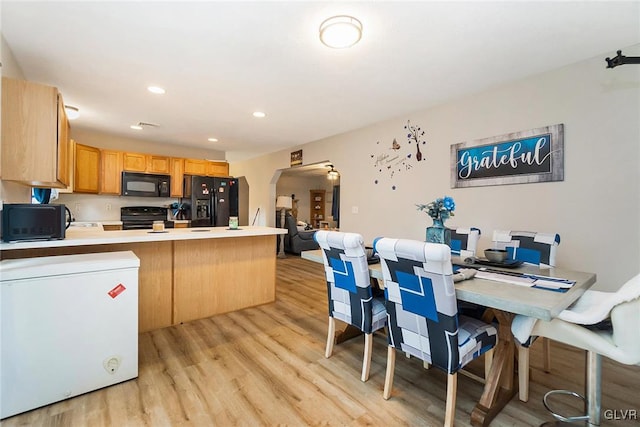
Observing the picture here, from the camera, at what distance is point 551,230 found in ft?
8.68

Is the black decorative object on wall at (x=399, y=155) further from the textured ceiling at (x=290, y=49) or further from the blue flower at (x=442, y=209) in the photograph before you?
the blue flower at (x=442, y=209)

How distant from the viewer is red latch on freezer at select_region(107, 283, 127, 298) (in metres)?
1.80

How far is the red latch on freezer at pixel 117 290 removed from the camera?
1797 mm

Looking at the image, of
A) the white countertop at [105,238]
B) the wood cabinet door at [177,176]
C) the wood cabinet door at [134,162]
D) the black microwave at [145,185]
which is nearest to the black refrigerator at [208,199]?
the wood cabinet door at [177,176]

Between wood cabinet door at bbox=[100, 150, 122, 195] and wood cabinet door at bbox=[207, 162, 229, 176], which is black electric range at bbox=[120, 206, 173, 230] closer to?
wood cabinet door at bbox=[100, 150, 122, 195]

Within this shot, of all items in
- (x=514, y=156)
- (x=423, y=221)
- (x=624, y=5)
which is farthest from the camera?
(x=423, y=221)

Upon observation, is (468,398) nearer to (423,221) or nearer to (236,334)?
(236,334)

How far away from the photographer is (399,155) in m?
3.92

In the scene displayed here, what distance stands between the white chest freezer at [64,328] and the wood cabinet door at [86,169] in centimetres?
342

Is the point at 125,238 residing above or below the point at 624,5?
below

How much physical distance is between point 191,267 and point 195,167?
344 centimetres

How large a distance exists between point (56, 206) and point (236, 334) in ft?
5.71

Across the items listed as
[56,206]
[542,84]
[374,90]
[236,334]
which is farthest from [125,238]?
[542,84]

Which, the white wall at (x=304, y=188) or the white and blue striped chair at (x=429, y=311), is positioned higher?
the white wall at (x=304, y=188)
